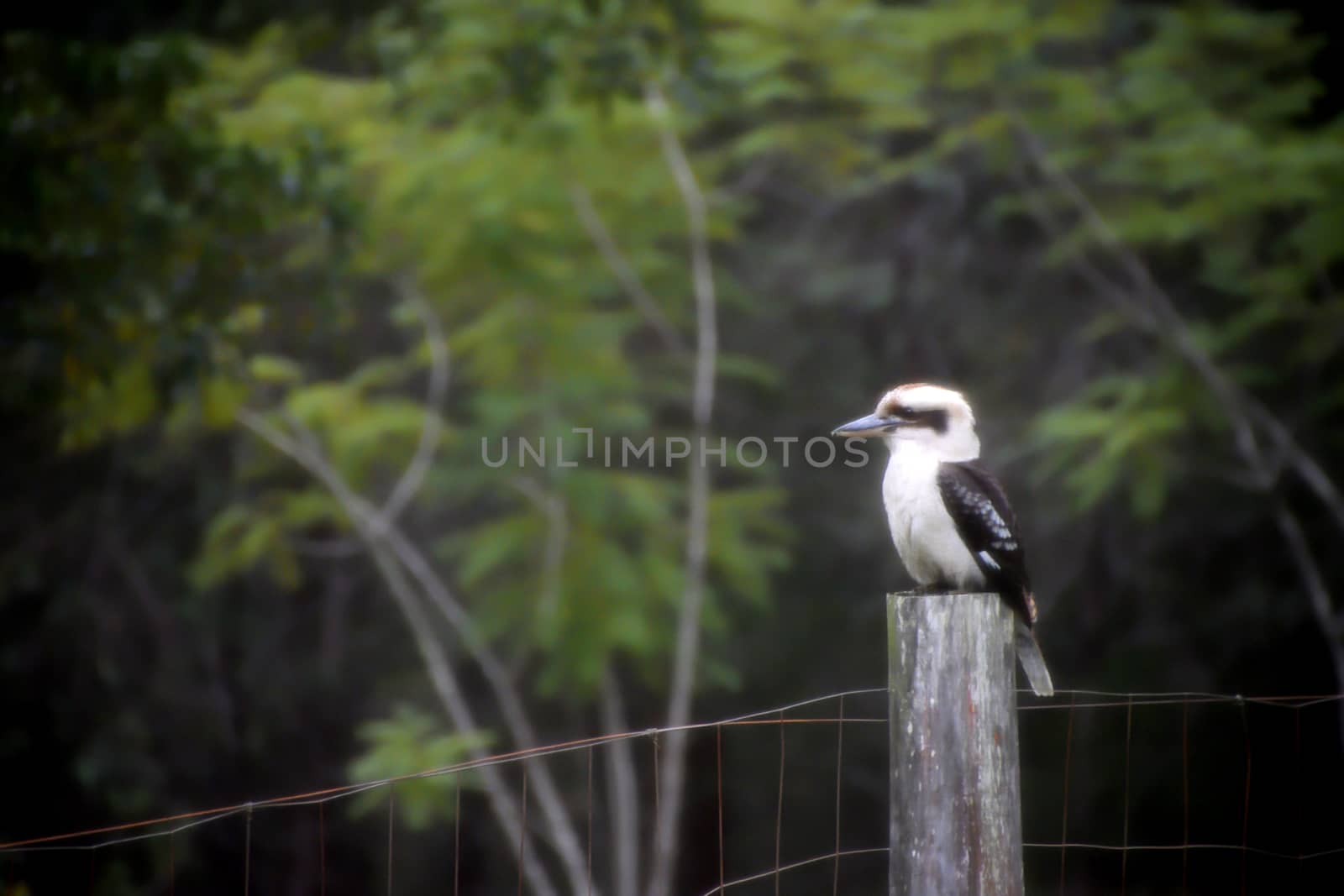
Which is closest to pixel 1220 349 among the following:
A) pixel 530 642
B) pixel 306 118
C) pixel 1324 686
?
pixel 1324 686

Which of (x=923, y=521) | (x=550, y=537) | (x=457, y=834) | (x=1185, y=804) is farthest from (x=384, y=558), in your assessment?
(x=1185, y=804)

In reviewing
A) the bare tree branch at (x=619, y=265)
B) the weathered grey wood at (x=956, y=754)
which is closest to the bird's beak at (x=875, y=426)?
the weathered grey wood at (x=956, y=754)

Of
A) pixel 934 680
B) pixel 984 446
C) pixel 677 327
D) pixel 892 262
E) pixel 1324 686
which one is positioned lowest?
pixel 1324 686

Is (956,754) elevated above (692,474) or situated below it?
below

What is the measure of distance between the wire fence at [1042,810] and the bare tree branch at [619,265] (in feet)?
6.79

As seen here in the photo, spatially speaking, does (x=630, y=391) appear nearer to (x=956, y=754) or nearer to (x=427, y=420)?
(x=427, y=420)

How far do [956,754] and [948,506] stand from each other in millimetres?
1084

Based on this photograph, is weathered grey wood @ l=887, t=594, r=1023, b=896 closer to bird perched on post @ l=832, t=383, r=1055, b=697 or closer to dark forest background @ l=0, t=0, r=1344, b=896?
bird perched on post @ l=832, t=383, r=1055, b=697

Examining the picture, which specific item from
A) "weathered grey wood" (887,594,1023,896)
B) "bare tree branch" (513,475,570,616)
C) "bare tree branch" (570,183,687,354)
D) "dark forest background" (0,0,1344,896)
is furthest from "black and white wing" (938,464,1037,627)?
"bare tree branch" (570,183,687,354)

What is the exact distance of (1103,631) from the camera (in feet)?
27.4

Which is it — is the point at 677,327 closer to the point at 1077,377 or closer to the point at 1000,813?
the point at 1077,377

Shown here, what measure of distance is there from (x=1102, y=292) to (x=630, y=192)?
257 centimetres

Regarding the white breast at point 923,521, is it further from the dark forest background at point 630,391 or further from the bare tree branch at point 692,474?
the bare tree branch at point 692,474

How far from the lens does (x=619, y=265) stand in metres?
6.96
